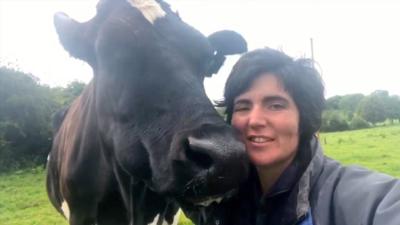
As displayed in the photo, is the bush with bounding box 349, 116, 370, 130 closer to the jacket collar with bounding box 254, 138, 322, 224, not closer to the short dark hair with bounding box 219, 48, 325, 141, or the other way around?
the short dark hair with bounding box 219, 48, 325, 141

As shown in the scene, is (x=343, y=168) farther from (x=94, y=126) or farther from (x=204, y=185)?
(x=94, y=126)

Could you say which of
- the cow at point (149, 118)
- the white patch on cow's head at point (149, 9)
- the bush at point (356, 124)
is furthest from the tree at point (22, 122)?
the bush at point (356, 124)

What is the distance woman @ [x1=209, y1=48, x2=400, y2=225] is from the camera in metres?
2.42

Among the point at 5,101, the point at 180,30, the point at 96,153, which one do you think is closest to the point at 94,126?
the point at 96,153

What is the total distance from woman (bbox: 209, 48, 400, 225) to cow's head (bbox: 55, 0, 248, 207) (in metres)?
0.24

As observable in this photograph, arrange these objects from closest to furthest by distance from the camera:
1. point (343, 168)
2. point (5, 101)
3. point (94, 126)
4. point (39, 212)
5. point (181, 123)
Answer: point (343, 168) < point (181, 123) < point (94, 126) < point (39, 212) < point (5, 101)

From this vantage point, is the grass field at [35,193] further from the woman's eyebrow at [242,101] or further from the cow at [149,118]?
the woman's eyebrow at [242,101]

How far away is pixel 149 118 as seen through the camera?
3.01 meters

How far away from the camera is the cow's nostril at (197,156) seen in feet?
8.11

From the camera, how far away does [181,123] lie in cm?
275

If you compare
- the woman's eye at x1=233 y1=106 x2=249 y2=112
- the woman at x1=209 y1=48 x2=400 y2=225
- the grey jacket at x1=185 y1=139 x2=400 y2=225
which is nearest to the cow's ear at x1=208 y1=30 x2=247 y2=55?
the woman at x1=209 y1=48 x2=400 y2=225

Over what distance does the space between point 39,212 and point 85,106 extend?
26.0 ft

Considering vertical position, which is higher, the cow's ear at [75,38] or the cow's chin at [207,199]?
the cow's ear at [75,38]

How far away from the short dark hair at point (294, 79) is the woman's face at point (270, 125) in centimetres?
4
